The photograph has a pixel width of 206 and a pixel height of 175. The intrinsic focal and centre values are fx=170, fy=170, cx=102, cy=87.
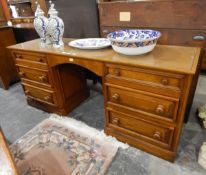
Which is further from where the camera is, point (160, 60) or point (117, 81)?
point (117, 81)

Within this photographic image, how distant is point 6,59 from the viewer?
242 centimetres

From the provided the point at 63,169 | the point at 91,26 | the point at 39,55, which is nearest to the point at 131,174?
the point at 63,169

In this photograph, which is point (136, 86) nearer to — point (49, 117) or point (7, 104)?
point (49, 117)

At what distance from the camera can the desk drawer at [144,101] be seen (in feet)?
3.44

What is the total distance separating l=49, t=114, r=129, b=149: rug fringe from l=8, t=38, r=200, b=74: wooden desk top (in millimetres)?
709

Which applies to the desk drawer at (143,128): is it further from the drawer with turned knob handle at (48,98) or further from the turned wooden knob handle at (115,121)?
the drawer with turned knob handle at (48,98)

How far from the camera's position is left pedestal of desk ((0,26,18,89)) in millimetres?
2336

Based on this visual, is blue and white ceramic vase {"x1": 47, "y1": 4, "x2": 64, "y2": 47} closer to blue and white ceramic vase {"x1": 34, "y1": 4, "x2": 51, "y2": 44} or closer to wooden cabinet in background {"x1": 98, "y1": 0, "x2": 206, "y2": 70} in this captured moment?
blue and white ceramic vase {"x1": 34, "y1": 4, "x2": 51, "y2": 44}

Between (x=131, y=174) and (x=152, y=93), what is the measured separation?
0.59 metres

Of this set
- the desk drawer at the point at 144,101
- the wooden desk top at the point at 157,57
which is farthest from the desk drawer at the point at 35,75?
the desk drawer at the point at 144,101

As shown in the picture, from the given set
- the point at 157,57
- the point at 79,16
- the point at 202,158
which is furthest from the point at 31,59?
the point at 202,158


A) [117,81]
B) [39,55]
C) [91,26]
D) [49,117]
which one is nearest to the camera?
[117,81]

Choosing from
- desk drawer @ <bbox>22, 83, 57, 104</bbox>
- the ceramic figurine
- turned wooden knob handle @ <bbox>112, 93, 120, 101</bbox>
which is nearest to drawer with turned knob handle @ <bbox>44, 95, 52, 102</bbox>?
desk drawer @ <bbox>22, 83, 57, 104</bbox>

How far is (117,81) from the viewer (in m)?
1.17
